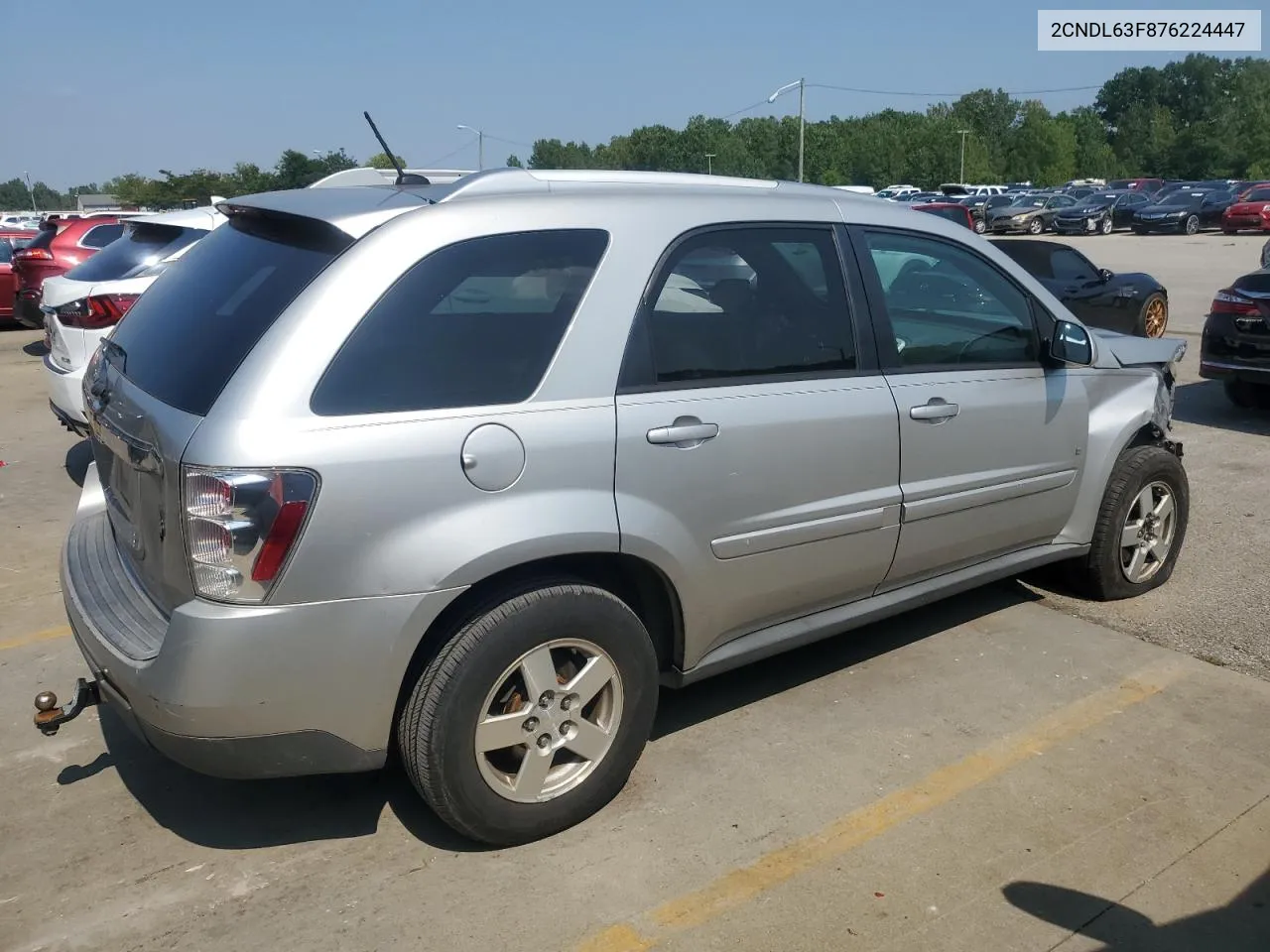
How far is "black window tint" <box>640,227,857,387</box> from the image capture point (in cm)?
334

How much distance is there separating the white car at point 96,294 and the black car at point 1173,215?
1436 inches

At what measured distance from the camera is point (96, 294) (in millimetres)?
7000

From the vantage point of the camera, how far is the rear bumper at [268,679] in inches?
106

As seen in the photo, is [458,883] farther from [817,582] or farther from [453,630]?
[817,582]

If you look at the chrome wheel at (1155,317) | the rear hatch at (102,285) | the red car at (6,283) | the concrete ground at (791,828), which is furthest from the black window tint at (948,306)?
the red car at (6,283)

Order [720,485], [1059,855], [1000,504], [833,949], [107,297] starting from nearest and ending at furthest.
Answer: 1. [833,949]
2. [1059,855]
3. [720,485]
4. [1000,504]
5. [107,297]

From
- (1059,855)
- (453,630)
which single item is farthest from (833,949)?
(453,630)

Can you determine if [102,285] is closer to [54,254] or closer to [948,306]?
[948,306]

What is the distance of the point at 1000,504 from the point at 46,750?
3598 millimetres

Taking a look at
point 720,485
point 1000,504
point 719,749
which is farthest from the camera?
point 1000,504

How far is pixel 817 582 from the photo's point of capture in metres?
3.81

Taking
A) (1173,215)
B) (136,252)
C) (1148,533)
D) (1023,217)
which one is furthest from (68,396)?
(1173,215)

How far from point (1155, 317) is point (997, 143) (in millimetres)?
97359

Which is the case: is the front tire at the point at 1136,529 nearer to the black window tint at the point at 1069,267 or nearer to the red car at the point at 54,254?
the black window tint at the point at 1069,267
